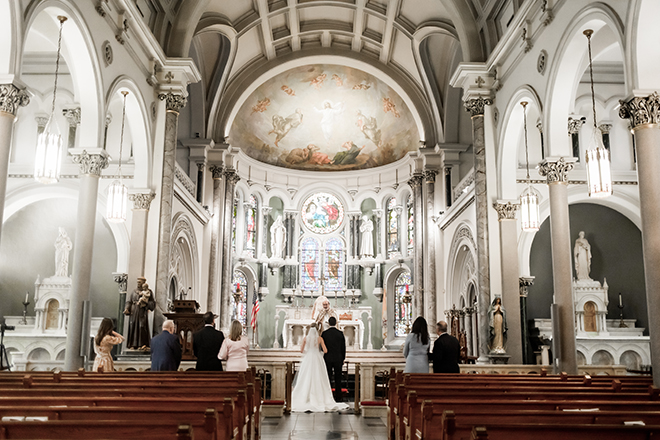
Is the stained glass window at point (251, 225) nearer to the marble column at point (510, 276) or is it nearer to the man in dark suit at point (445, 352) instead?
the marble column at point (510, 276)

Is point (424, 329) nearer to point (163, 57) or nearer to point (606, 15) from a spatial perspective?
point (606, 15)

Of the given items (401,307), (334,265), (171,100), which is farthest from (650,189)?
(334,265)

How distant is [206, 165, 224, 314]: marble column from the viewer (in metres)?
22.2

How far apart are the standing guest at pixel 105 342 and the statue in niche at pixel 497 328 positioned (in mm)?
8081

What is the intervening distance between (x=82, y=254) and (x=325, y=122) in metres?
17.3

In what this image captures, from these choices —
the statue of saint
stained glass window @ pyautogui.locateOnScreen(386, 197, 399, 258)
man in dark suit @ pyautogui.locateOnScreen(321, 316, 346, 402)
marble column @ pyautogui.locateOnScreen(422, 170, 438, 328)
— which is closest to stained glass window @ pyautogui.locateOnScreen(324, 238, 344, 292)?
stained glass window @ pyautogui.locateOnScreen(386, 197, 399, 258)

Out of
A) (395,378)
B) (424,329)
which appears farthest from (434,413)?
(424,329)

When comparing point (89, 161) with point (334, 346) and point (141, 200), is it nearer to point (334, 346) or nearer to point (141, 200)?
point (141, 200)

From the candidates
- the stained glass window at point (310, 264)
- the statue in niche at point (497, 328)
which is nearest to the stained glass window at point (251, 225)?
the stained glass window at point (310, 264)

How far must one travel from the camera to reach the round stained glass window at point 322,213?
29562mm

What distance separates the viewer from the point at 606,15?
382 inches

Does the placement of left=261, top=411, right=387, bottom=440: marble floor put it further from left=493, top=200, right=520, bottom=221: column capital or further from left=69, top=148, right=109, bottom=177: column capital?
left=493, top=200, right=520, bottom=221: column capital

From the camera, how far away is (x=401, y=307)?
2709 cm

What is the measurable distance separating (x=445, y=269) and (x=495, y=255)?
790 centimetres
